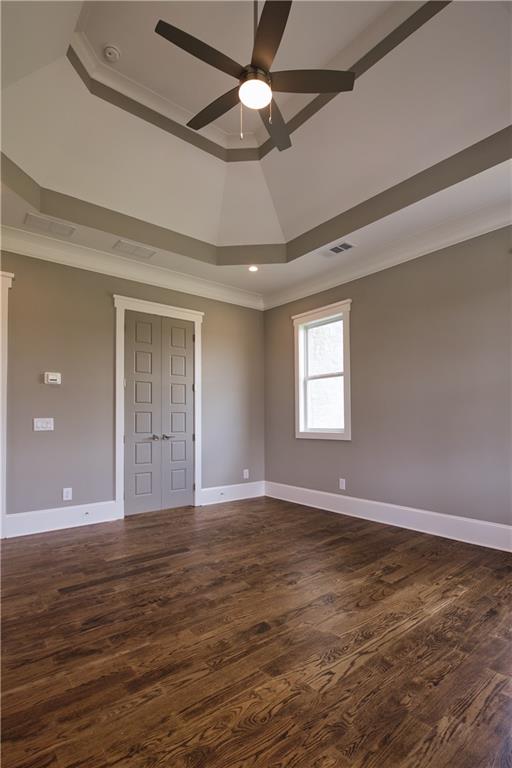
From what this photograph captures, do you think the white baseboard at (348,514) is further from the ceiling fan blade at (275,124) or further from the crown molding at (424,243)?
the ceiling fan blade at (275,124)

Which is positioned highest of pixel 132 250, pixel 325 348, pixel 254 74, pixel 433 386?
pixel 254 74

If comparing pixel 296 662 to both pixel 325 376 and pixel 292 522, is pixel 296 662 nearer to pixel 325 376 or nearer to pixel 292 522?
pixel 292 522

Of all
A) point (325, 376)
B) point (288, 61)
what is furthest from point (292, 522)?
point (288, 61)

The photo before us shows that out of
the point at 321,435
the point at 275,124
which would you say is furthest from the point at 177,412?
the point at 275,124

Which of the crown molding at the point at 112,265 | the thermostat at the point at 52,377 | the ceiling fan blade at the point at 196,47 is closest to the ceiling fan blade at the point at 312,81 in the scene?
the ceiling fan blade at the point at 196,47

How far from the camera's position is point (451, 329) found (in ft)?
12.4

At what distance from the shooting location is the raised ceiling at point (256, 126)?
8.67 ft

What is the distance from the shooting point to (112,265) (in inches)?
179

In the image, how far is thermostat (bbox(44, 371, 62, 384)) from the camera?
4.07 m

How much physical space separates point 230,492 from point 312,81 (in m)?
4.77

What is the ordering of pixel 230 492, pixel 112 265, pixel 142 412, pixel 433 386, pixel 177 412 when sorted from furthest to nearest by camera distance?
pixel 230 492 → pixel 177 412 → pixel 142 412 → pixel 112 265 → pixel 433 386

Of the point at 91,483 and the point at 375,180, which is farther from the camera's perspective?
the point at 91,483

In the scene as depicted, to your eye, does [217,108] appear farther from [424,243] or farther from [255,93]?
[424,243]

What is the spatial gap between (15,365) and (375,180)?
4057 mm
